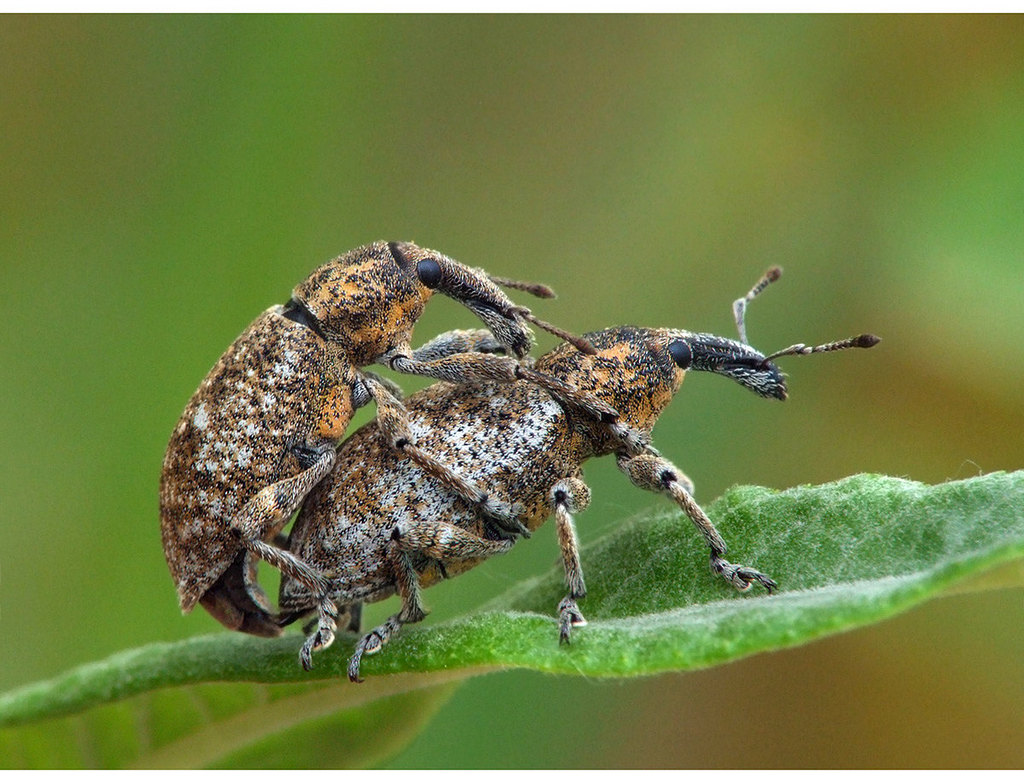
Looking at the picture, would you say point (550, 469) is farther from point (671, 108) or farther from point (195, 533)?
point (671, 108)

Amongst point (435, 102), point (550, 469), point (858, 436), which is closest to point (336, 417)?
point (550, 469)

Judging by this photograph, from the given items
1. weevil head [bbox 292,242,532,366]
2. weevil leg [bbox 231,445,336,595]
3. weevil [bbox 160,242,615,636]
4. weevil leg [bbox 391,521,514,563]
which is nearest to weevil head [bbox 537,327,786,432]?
weevil [bbox 160,242,615,636]

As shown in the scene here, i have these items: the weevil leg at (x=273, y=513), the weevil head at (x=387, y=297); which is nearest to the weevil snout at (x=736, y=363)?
the weevil head at (x=387, y=297)

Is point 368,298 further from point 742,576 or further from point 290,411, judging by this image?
point 742,576

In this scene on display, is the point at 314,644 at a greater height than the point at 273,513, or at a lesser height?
lesser

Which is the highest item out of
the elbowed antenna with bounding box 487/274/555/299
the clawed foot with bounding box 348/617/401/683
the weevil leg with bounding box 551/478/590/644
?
the elbowed antenna with bounding box 487/274/555/299

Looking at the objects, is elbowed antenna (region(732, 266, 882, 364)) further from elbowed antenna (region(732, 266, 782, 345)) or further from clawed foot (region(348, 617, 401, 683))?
clawed foot (region(348, 617, 401, 683))

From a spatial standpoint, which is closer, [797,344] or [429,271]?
[797,344]

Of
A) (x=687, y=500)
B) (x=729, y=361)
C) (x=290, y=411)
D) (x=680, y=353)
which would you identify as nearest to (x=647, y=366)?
(x=680, y=353)
